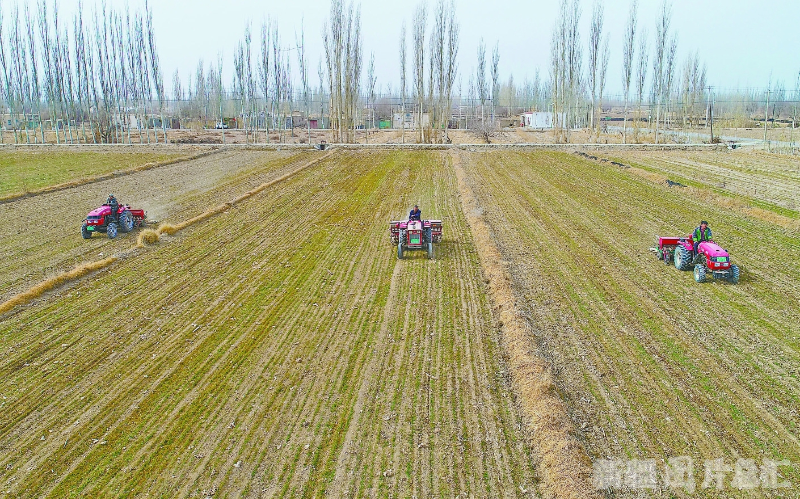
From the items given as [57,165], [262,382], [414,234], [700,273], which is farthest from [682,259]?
[57,165]

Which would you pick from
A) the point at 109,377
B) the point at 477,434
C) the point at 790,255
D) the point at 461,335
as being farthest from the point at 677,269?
the point at 109,377

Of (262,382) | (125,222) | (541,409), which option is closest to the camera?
(541,409)

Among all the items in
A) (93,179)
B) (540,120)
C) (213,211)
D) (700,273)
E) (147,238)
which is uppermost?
(540,120)

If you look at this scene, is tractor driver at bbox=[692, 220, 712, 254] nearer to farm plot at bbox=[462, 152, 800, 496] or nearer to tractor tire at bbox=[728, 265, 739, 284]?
farm plot at bbox=[462, 152, 800, 496]

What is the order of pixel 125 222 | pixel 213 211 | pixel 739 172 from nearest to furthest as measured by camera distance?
pixel 125 222 → pixel 213 211 → pixel 739 172

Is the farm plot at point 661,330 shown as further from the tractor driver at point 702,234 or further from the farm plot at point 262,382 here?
the farm plot at point 262,382

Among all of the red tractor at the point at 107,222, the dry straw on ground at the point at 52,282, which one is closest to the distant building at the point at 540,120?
the red tractor at the point at 107,222

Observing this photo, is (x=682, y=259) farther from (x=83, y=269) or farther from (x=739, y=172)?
(x=739, y=172)
